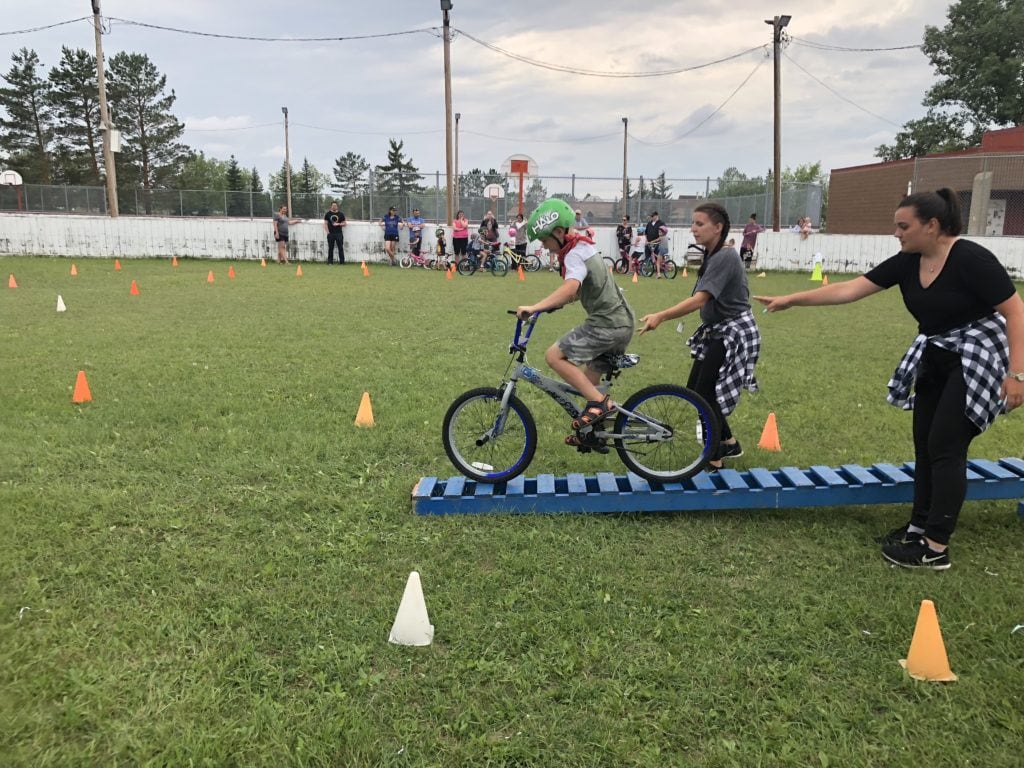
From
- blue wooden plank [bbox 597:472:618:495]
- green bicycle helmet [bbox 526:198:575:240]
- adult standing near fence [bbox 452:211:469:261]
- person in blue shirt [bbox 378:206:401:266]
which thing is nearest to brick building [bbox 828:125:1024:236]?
green bicycle helmet [bbox 526:198:575:240]

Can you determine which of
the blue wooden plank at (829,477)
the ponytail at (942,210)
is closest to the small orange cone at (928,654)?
the blue wooden plank at (829,477)

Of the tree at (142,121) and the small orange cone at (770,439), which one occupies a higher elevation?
the tree at (142,121)

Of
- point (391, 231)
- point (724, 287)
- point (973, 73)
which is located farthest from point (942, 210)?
point (973, 73)

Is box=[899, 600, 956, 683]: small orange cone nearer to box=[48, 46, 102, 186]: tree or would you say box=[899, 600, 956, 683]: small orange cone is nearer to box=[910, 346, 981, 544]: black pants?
box=[910, 346, 981, 544]: black pants

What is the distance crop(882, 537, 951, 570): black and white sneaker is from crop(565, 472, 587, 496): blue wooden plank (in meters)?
1.70

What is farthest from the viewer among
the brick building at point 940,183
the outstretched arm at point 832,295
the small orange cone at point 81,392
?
the brick building at point 940,183

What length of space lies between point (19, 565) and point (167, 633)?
1.10 m

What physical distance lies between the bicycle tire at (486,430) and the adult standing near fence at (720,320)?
3.45ft

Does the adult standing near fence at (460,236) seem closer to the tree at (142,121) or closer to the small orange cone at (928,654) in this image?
the small orange cone at (928,654)

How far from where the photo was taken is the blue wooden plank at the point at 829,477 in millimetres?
4098

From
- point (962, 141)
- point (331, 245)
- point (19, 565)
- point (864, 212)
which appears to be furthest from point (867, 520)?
point (962, 141)

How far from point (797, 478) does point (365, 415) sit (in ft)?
11.5

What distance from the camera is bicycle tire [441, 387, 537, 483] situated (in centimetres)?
466

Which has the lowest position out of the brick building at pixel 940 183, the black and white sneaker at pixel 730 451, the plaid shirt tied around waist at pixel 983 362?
the black and white sneaker at pixel 730 451
